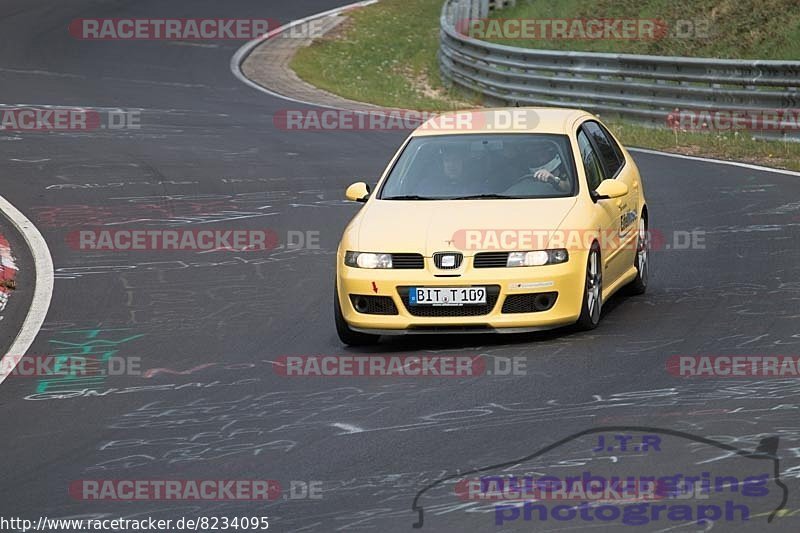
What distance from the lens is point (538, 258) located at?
9.84 meters

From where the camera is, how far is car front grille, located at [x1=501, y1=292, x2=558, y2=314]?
385 inches

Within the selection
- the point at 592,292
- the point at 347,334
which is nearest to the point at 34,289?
the point at 347,334

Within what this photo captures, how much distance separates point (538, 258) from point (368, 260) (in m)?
1.13

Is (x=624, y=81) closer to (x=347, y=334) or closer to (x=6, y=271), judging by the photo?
(x=6, y=271)

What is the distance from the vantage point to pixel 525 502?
6.50 meters

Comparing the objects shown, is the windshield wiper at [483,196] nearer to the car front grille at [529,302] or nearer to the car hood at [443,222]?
the car hood at [443,222]

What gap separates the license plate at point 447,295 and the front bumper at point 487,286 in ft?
0.11

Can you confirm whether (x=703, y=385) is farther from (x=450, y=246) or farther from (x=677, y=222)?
(x=677, y=222)

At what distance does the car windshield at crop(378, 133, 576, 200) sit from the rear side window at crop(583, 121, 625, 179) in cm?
63

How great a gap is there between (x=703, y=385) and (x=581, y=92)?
1630 cm

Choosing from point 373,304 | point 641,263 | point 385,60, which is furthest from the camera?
point 385,60

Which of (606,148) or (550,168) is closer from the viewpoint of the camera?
(550,168)

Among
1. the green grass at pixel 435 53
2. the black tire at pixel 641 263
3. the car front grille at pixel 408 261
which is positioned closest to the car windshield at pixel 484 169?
the car front grille at pixel 408 261

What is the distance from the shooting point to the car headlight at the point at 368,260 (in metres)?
9.96
